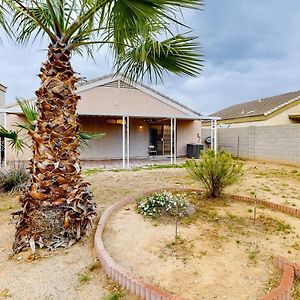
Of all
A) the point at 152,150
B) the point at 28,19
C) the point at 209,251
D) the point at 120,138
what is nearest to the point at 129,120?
the point at 120,138

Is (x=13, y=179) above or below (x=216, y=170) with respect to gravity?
below

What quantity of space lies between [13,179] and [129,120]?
489 inches

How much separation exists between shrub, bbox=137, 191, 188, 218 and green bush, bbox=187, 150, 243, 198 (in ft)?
4.32

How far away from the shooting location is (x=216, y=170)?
7.30m

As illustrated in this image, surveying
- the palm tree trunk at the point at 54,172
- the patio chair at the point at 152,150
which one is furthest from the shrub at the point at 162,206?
the patio chair at the point at 152,150

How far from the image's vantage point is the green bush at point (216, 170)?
730cm

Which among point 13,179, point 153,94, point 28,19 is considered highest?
point 153,94

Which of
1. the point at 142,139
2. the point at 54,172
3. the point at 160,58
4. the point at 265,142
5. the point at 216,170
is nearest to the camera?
the point at 54,172

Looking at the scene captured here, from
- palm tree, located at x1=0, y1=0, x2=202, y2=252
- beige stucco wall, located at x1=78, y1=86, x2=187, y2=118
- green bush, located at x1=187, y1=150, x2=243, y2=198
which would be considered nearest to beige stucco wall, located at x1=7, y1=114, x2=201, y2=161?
beige stucco wall, located at x1=78, y1=86, x2=187, y2=118

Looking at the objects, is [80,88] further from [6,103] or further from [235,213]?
[235,213]

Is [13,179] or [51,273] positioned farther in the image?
[13,179]

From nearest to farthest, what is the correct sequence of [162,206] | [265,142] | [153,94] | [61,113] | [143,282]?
1. [143,282]
2. [61,113]
3. [162,206]
4. [265,142]
5. [153,94]

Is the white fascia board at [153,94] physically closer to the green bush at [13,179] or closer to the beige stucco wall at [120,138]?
the beige stucco wall at [120,138]

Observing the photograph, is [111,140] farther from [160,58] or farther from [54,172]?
[54,172]
